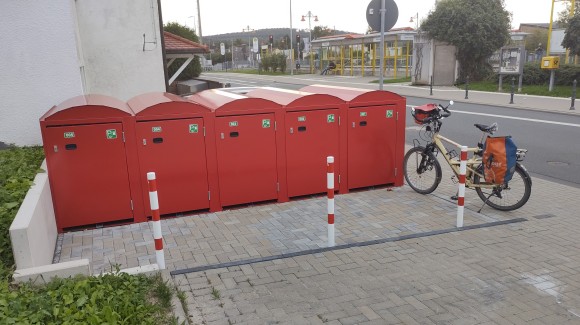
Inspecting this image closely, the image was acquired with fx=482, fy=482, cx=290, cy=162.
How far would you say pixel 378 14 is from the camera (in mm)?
7984

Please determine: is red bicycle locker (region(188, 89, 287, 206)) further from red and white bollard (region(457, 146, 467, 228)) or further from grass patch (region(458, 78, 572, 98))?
grass patch (region(458, 78, 572, 98))

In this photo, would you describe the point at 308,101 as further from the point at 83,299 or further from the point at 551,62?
the point at 551,62

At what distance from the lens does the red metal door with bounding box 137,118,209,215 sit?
610 cm

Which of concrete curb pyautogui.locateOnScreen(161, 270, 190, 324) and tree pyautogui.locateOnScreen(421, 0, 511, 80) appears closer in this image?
concrete curb pyautogui.locateOnScreen(161, 270, 190, 324)

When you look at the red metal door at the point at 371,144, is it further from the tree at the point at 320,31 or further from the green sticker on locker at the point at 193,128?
the tree at the point at 320,31

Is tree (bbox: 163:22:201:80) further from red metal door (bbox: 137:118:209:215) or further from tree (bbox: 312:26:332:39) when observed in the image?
tree (bbox: 312:26:332:39)

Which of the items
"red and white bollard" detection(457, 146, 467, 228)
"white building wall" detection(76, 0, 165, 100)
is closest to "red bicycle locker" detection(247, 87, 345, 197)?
"red and white bollard" detection(457, 146, 467, 228)

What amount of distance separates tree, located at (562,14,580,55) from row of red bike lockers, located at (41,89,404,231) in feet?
66.6

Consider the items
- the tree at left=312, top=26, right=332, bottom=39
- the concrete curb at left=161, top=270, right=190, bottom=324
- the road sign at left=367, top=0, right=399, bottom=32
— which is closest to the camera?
the concrete curb at left=161, top=270, right=190, bottom=324

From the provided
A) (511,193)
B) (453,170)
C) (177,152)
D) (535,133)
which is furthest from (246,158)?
(535,133)

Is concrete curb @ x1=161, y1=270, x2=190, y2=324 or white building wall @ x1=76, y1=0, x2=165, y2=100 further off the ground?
white building wall @ x1=76, y1=0, x2=165, y2=100

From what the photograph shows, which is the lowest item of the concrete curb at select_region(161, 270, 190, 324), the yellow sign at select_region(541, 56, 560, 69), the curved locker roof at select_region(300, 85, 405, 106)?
the concrete curb at select_region(161, 270, 190, 324)

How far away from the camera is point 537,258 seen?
4969 mm

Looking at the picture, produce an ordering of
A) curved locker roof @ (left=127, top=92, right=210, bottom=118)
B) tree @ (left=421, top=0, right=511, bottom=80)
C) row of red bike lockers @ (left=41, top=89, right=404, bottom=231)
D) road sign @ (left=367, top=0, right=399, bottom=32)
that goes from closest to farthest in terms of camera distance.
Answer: row of red bike lockers @ (left=41, top=89, right=404, bottom=231), curved locker roof @ (left=127, top=92, right=210, bottom=118), road sign @ (left=367, top=0, right=399, bottom=32), tree @ (left=421, top=0, right=511, bottom=80)
